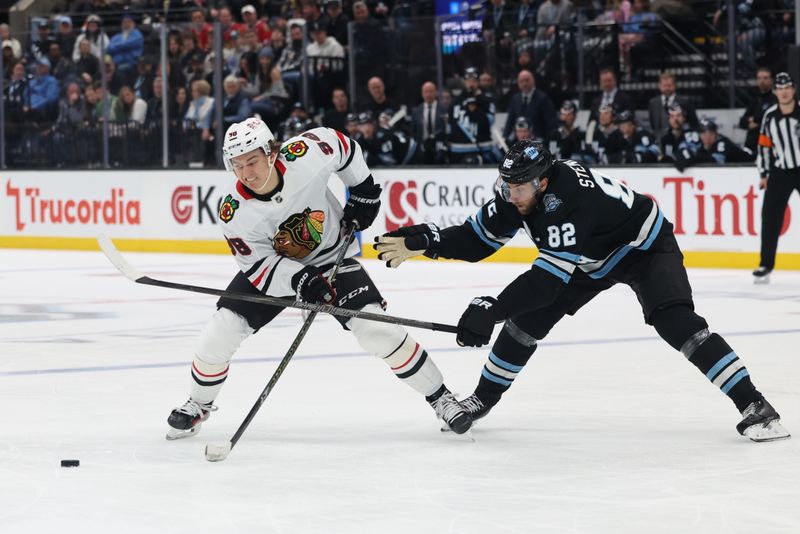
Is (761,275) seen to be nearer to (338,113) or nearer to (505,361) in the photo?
(338,113)

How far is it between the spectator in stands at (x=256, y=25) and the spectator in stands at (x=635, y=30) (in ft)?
10.7

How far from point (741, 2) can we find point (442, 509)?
29.7 feet

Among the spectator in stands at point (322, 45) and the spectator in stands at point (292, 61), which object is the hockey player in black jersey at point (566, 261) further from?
the spectator in stands at point (292, 61)

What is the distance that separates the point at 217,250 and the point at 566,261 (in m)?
8.65

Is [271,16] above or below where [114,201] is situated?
above

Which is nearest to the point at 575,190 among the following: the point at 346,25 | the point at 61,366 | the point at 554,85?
the point at 61,366

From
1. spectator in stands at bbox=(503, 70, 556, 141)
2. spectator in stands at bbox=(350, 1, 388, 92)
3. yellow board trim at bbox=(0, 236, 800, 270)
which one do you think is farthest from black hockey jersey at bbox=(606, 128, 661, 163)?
spectator in stands at bbox=(350, 1, 388, 92)

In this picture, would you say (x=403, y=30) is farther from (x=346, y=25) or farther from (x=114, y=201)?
(x=114, y=201)

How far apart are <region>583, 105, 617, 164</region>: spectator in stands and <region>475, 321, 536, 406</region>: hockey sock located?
263 inches

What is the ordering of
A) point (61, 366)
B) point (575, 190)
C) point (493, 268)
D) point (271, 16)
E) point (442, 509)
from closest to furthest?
1. point (442, 509)
2. point (575, 190)
3. point (61, 366)
4. point (493, 268)
5. point (271, 16)

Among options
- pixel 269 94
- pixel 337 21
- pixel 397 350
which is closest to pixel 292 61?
pixel 269 94

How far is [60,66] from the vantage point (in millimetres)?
13375

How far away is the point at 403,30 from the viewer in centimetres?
1215

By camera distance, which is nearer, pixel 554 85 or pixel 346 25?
pixel 554 85
